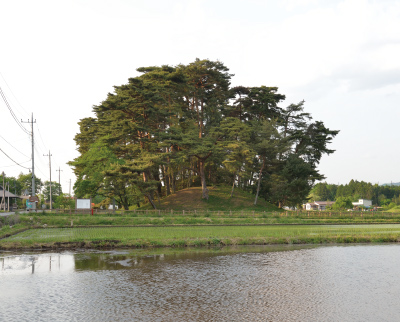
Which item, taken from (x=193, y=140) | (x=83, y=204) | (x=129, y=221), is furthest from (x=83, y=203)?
(x=193, y=140)

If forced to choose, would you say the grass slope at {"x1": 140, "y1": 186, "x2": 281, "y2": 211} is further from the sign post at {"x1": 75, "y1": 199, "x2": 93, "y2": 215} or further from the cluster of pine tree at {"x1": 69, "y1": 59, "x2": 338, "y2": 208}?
the sign post at {"x1": 75, "y1": 199, "x2": 93, "y2": 215}

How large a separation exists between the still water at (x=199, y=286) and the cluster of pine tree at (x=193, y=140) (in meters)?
36.1

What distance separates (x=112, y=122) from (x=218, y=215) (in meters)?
24.0

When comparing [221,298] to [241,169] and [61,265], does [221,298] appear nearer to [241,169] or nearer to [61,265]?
[61,265]

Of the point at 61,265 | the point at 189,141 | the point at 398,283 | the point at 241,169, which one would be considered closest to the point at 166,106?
the point at 189,141

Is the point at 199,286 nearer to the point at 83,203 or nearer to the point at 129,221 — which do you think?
the point at 129,221

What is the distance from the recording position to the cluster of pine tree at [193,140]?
59.0 meters

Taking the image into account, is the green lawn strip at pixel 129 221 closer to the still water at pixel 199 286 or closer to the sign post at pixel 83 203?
the sign post at pixel 83 203

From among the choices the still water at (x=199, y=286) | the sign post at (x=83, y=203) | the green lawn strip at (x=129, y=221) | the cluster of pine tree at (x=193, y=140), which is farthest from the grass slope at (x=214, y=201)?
the still water at (x=199, y=286)

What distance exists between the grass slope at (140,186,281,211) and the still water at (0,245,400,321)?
4021 centimetres

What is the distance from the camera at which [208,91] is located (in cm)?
7206

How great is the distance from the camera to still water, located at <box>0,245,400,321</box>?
35.1 feet

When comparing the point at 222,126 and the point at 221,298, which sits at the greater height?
the point at 222,126

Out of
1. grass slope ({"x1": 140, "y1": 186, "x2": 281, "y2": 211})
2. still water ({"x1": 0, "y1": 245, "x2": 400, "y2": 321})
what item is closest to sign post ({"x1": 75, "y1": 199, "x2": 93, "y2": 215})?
grass slope ({"x1": 140, "y1": 186, "x2": 281, "y2": 211})
